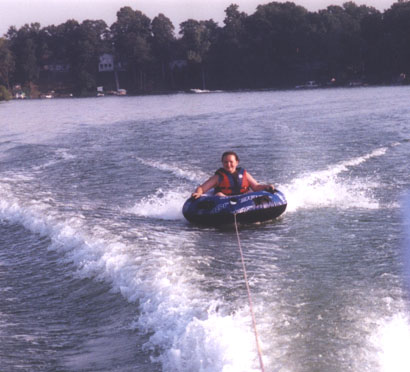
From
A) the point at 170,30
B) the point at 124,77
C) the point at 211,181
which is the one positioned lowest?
the point at 211,181

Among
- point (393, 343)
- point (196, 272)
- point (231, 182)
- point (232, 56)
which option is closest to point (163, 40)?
point (232, 56)

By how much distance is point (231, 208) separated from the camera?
949cm

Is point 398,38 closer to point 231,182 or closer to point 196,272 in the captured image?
point 231,182

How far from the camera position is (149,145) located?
69.6 ft

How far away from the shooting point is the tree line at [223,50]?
81.4 metres

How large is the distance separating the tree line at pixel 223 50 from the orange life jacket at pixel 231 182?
229ft

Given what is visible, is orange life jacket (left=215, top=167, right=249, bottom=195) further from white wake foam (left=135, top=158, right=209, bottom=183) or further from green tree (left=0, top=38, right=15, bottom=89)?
green tree (left=0, top=38, right=15, bottom=89)

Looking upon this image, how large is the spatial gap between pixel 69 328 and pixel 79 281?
138 centimetres

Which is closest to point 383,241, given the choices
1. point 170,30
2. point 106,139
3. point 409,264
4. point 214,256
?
point 409,264

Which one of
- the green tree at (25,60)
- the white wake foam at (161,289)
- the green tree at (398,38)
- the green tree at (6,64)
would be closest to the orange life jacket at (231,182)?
the white wake foam at (161,289)

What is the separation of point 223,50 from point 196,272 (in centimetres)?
9507

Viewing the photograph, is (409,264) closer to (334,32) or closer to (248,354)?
(248,354)

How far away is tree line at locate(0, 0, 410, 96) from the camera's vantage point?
81438 millimetres

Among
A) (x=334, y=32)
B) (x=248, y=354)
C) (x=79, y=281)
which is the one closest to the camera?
(x=248, y=354)
